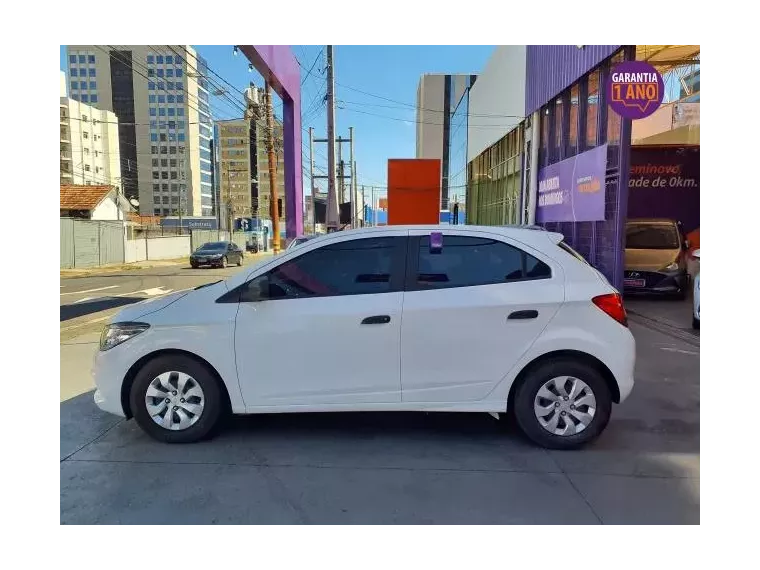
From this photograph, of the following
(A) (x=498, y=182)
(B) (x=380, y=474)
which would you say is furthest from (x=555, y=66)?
(B) (x=380, y=474)

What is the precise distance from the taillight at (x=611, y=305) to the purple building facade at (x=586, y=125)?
23.3 feet

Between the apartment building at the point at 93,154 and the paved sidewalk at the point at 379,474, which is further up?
the apartment building at the point at 93,154

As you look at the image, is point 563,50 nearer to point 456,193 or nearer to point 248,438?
→ point 248,438

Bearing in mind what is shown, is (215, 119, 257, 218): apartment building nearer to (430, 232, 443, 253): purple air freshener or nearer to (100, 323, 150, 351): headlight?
(100, 323, 150, 351): headlight

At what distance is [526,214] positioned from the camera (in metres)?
17.8

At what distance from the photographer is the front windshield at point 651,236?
39.2ft

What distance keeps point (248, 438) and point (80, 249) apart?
27.1 meters

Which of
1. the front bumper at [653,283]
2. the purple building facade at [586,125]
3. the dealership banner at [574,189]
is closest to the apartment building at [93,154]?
the purple building facade at [586,125]

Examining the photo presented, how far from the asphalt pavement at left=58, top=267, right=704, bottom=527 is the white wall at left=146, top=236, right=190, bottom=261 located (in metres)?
33.7

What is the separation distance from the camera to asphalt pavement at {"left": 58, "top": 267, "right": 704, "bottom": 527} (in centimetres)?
307

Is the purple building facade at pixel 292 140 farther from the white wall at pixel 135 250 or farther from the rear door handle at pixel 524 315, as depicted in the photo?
the white wall at pixel 135 250

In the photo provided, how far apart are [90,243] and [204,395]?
91.4 feet

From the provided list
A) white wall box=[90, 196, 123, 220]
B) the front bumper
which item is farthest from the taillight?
white wall box=[90, 196, 123, 220]

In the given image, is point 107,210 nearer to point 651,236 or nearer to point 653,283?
point 651,236
